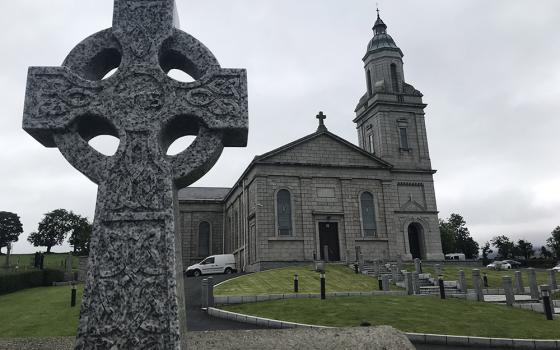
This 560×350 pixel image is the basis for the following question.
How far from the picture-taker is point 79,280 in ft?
99.3

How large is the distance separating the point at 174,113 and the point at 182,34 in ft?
2.71

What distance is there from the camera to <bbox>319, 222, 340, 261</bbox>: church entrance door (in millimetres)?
29938

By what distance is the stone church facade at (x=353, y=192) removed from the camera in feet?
96.4

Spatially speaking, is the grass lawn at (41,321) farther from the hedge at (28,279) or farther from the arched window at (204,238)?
the arched window at (204,238)

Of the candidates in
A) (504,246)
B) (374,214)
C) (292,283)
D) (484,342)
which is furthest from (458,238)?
(484,342)

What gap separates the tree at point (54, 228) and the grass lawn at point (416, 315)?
74870mm

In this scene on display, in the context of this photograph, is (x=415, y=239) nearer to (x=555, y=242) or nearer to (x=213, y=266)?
(x=213, y=266)

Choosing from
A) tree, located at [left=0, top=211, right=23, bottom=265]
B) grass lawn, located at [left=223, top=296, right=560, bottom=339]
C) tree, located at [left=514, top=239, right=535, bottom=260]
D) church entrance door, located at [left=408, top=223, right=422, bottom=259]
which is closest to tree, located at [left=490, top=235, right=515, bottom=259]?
tree, located at [left=514, top=239, right=535, bottom=260]

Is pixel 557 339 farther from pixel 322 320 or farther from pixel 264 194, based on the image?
pixel 264 194

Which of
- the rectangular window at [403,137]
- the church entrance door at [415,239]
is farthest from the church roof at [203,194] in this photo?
the church entrance door at [415,239]

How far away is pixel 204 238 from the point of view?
42469 mm

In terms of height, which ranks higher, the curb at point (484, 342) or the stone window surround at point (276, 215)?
the stone window surround at point (276, 215)

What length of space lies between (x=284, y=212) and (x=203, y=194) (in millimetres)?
20075

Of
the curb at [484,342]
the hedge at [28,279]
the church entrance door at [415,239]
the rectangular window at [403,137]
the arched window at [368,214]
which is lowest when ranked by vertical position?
the curb at [484,342]
